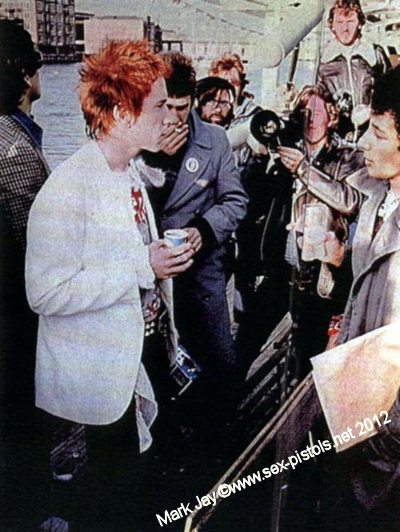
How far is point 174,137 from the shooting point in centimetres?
258

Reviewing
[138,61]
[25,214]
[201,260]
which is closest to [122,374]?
[201,260]

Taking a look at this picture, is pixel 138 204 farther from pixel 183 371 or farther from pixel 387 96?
pixel 387 96

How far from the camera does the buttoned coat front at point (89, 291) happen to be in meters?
2.60

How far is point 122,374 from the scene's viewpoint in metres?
2.75

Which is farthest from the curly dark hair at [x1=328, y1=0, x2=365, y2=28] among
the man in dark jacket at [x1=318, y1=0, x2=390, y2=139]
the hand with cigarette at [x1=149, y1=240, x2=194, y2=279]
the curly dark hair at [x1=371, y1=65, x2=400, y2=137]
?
the hand with cigarette at [x1=149, y1=240, x2=194, y2=279]

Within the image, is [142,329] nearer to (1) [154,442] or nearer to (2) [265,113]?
(1) [154,442]

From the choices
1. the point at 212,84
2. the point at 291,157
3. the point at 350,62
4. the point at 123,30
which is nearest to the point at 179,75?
the point at 212,84

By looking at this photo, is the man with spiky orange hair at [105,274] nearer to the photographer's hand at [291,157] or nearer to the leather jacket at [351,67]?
the photographer's hand at [291,157]

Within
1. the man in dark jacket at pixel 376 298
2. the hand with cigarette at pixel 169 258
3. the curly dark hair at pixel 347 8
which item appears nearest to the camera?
the curly dark hair at pixel 347 8

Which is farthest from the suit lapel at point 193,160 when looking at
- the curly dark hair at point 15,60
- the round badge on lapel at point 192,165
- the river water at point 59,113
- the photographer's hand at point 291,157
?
the curly dark hair at point 15,60

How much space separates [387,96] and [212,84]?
590 mm

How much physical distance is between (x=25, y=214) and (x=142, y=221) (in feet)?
1.39

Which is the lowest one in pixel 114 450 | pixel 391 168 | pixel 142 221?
pixel 114 450

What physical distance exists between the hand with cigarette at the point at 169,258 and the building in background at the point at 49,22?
0.72m
